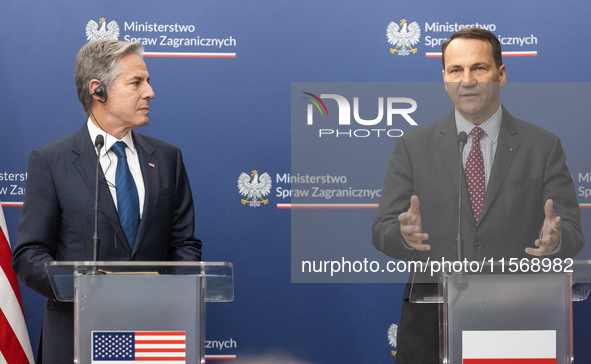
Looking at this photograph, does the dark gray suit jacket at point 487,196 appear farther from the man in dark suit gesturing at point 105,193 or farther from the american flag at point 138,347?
the man in dark suit gesturing at point 105,193

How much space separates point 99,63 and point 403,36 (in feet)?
5.73

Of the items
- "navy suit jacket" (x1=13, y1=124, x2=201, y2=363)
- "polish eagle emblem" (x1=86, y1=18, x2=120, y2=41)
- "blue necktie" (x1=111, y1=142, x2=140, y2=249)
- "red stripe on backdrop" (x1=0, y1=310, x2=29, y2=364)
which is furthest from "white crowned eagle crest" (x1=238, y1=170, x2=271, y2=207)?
"red stripe on backdrop" (x1=0, y1=310, x2=29, y2=364)

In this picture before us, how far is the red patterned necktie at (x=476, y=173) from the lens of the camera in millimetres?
1891

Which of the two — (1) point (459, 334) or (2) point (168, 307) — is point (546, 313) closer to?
(1) point (459, 334)

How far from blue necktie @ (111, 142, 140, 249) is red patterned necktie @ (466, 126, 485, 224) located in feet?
4.62

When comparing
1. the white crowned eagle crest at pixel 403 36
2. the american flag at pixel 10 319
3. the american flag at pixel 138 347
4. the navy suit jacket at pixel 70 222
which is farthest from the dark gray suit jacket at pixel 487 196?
the american flag at pixel 10 319

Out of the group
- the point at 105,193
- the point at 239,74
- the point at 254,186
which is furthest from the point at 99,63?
the point at 254,186

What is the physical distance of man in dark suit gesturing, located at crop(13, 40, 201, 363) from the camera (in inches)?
88.2

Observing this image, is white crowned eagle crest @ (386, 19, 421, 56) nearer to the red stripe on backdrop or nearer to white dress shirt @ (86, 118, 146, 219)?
white dress shirt @ (86, 118, 146, 219)

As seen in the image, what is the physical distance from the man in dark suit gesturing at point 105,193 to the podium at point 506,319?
1239mm

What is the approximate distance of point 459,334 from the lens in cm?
171

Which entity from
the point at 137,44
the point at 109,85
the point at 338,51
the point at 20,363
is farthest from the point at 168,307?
the point at 338,51

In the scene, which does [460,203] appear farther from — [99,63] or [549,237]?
[99,63]

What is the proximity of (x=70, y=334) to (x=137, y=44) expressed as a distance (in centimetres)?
136
